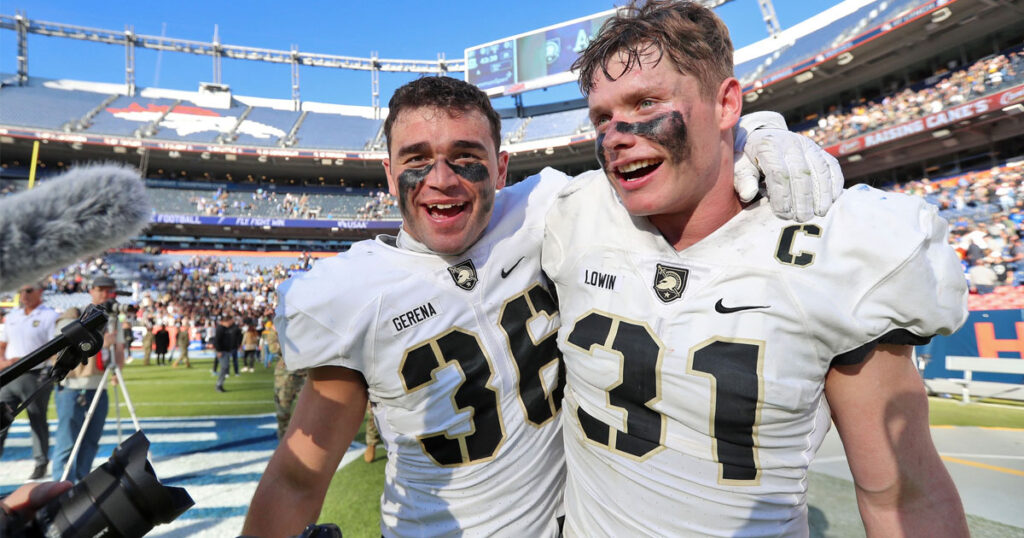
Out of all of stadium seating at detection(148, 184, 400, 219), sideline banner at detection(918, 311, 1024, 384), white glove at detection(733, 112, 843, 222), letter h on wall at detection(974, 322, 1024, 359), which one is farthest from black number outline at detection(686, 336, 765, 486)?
stadium seating at detection(148, 184, 400, 219)

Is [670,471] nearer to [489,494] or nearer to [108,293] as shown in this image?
[489,494]

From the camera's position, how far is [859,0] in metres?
26.1

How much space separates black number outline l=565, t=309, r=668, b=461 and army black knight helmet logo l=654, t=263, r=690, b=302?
0.11m

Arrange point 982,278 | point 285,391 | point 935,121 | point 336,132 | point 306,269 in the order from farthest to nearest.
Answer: point 336,132, point 306,269, point 935,121, point 982,278, point 285,391

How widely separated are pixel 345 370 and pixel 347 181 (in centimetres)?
3574

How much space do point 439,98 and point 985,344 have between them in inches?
444

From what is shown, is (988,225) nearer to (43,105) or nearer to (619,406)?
(619,406)

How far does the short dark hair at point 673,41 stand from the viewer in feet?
4.96

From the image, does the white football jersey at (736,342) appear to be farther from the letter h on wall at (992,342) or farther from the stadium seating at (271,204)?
the stadium seating at (271,204)

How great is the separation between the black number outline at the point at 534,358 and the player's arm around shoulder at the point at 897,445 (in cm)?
93

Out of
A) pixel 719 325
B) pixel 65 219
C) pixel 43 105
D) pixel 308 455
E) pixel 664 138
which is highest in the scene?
pixel 43 105

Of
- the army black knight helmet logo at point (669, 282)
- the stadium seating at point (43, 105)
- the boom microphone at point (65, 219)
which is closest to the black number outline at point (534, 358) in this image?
the army black knight helmet logo at point (669, 282)

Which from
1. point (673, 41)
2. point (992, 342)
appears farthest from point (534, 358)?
point (992, 342)

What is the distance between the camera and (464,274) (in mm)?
1913
